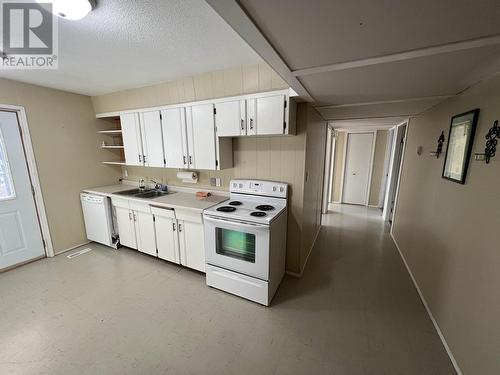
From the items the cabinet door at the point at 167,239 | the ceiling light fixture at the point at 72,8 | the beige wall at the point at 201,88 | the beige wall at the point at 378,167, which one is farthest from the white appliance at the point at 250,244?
the beige wall at the point at 378,167

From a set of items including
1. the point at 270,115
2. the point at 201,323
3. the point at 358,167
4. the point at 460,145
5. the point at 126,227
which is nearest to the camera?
the point at 460,145

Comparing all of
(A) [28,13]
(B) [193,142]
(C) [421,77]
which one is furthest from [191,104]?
(C) [421,77]

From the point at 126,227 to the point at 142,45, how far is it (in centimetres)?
243

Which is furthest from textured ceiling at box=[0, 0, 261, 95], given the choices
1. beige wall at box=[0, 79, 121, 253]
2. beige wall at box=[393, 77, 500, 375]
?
beige wall at box=[393, 77, 500, 375]

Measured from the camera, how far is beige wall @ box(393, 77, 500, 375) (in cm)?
126

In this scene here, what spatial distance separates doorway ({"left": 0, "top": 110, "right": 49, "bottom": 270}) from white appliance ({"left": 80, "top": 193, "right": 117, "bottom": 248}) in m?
0.57

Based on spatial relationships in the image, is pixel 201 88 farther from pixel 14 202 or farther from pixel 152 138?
pixel 14 202

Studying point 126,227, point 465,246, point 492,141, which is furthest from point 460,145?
point 126,227

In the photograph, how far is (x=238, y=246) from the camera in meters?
2.19

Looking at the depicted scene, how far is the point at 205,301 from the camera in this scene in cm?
220

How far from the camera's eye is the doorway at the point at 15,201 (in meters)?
2.63

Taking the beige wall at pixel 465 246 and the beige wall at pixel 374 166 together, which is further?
the beige wall at pixel 374 166

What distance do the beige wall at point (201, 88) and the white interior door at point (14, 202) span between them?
1.20 m

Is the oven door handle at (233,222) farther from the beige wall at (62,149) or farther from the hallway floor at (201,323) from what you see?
the beige wall at (62,149)
